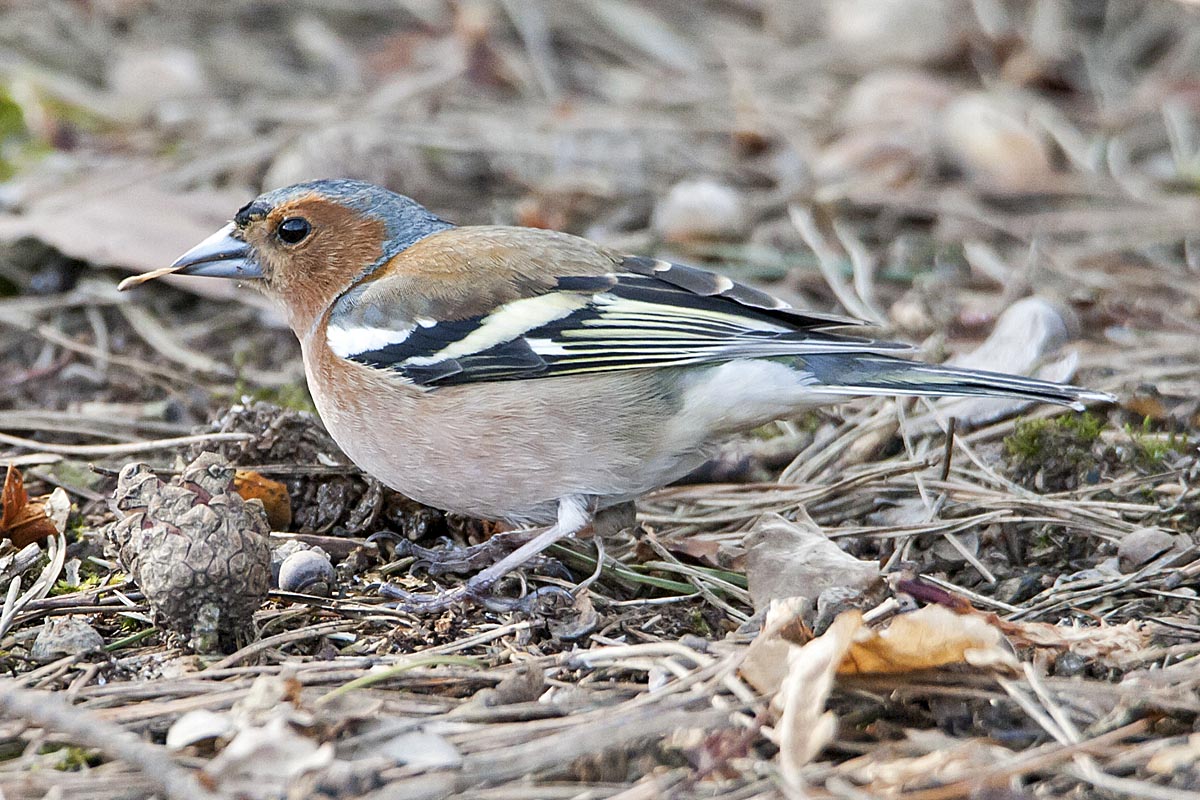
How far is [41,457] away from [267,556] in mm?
1351

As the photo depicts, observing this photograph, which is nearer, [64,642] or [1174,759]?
[1174,759]

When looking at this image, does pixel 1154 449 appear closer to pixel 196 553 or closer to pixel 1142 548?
pixel 1142 548

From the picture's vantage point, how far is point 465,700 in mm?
2803

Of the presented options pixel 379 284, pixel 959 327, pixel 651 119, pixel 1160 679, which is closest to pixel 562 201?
pixel 651 119

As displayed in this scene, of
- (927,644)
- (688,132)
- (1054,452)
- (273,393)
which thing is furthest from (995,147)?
(927,644)

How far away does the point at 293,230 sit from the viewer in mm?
4047

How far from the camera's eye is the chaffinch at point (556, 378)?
3.57 metres

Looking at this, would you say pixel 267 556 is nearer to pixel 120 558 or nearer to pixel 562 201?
pixel 120 558

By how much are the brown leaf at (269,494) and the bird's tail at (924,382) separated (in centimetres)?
152

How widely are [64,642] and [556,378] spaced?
1396 millimetres

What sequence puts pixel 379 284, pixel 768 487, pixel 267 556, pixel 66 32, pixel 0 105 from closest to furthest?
1. pixel 267 556
2. pixel 379 284
3. pixel 768 487
4. pixel 0 105
5. pixel 66 32

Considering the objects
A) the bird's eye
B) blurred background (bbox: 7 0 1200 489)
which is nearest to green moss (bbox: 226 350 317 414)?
blurred background (bbox: 7 0 1200 489)

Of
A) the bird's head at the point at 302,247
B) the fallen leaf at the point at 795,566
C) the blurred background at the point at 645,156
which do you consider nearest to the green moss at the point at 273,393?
the blurred background at the point at 645,156

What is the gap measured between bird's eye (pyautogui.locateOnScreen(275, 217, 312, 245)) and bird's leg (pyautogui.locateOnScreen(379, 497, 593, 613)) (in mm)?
1175
